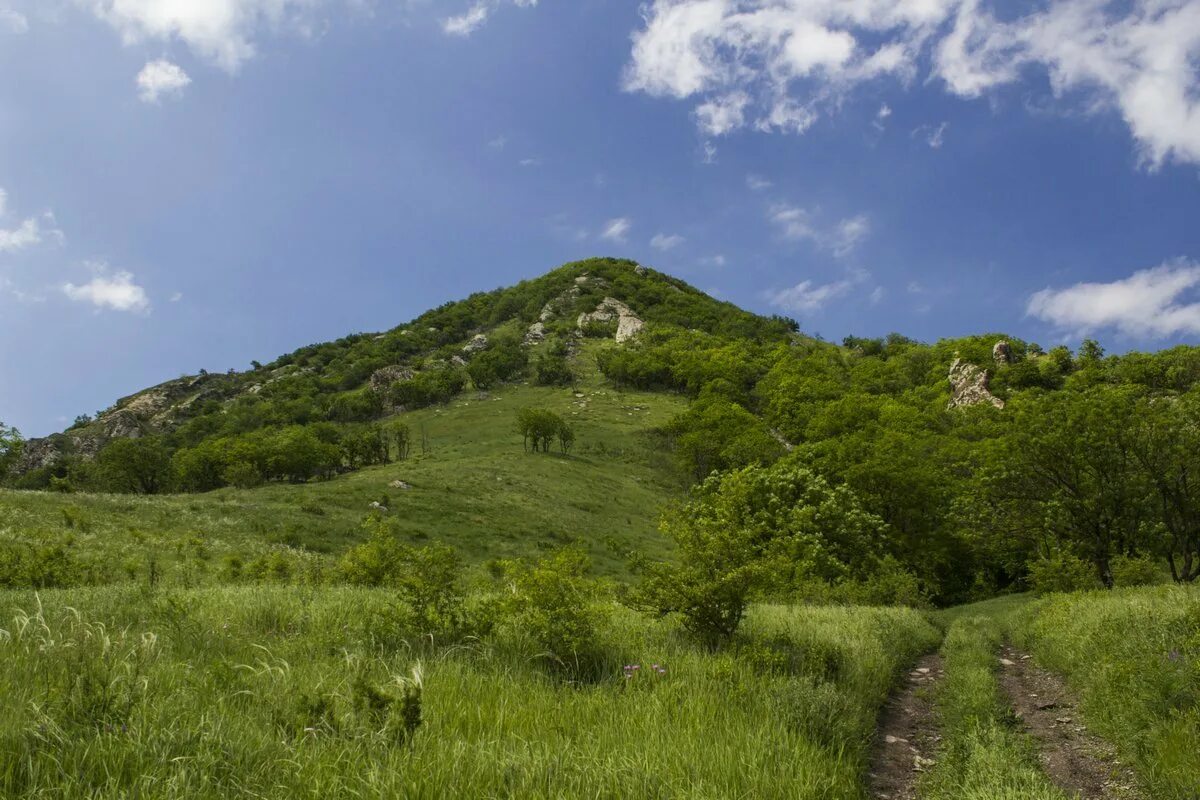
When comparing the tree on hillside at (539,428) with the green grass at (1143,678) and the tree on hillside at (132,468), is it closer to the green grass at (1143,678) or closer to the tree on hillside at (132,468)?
the tree on hillside at (132,468)

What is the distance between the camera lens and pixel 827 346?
531ft

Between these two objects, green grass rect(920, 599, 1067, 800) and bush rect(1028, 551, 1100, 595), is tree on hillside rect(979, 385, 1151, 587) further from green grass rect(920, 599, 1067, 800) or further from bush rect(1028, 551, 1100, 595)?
green grass rect(920, 599, 1067, 800)

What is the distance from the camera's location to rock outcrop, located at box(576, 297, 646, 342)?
16138 centimetres

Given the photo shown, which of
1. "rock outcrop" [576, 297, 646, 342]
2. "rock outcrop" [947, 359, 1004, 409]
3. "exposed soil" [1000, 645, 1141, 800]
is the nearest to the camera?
"exposed soil" [1000, 645, 1141, 800]

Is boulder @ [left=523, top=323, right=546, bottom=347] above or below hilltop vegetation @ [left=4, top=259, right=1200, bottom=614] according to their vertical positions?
above

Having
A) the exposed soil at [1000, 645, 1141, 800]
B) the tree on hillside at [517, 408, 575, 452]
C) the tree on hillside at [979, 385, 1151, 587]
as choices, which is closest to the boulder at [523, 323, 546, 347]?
the tree on hillside at [517, 408, 575, 452]

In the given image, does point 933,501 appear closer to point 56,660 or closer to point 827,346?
point 56,660

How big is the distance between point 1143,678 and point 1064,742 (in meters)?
1.30

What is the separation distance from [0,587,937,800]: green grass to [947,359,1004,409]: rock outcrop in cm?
10897

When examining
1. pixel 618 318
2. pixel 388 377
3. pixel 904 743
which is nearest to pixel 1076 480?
pixel 904 743

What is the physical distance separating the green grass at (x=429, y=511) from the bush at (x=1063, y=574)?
2058cm

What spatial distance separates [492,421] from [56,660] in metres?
98.3

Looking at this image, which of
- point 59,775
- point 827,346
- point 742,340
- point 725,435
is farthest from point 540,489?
point 827,346

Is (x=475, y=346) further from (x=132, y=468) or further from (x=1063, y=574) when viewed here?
(x=1063, y=574)
